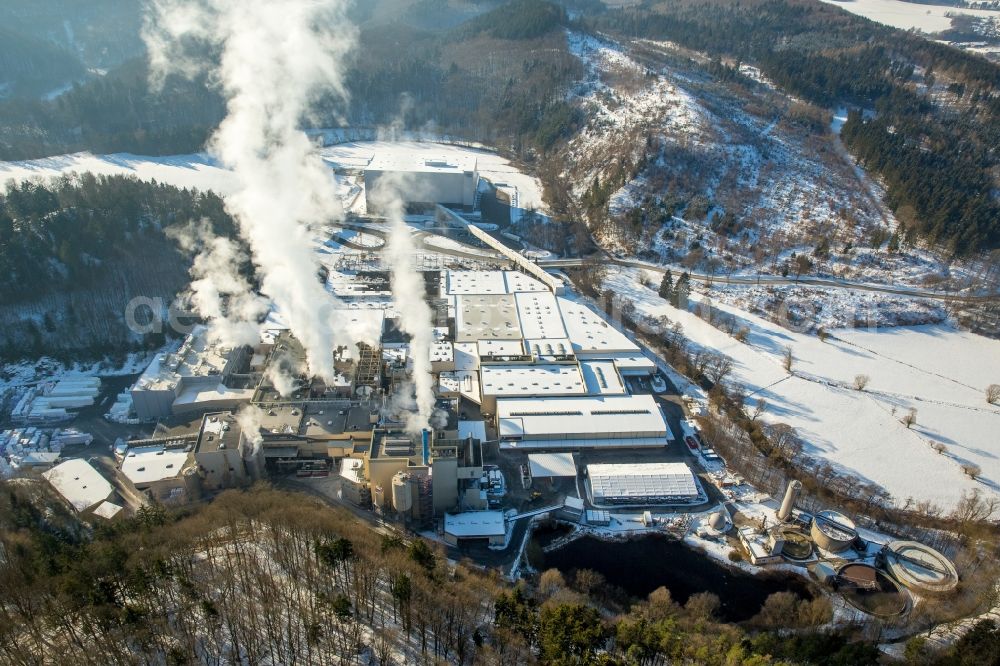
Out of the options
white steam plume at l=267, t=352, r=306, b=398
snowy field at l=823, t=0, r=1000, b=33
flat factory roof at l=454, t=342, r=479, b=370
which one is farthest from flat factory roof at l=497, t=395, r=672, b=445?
snowy field at l=823, t=0, r=1000, b=33

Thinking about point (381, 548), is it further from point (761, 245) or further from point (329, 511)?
point (761, 245)

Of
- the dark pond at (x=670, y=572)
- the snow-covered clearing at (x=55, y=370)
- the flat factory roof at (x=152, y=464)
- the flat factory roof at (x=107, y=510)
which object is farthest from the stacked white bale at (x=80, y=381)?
the dark pond at (x=670, y=572)

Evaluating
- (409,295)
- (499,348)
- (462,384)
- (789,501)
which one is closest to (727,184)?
(499,348)

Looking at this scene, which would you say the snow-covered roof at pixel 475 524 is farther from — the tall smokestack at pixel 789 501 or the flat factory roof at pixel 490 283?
the flat factory roof at pixel 490 283

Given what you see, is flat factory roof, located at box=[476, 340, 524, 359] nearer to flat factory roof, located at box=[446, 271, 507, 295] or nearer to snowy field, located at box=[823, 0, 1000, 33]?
flat factory roof, located at box=[446, 271, 507, 295]

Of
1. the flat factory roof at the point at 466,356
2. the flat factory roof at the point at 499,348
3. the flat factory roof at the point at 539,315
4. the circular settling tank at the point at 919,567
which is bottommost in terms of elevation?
the circular settling tank at the point at 919,567

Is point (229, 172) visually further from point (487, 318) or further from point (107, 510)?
point (107, 510)
